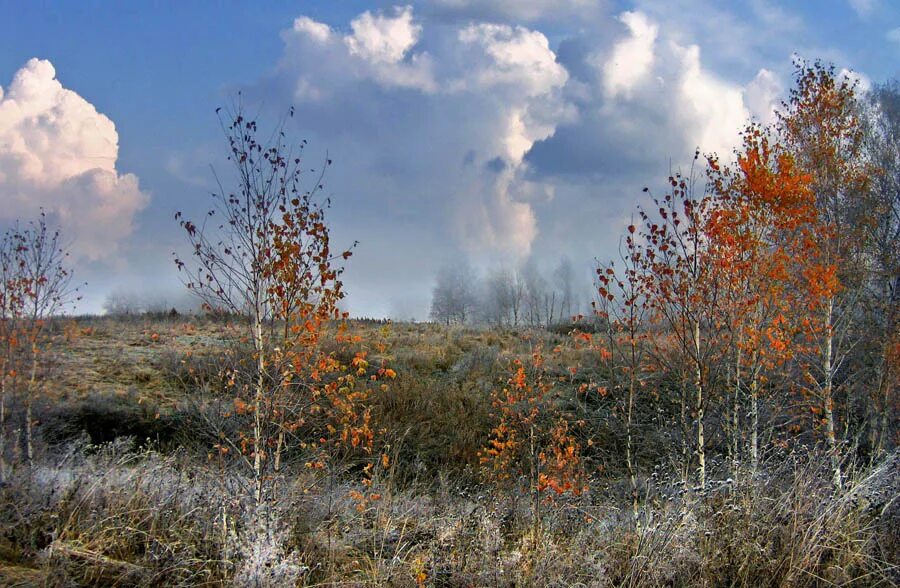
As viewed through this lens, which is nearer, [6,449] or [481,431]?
[6,449]

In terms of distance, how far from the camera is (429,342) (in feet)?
80.2

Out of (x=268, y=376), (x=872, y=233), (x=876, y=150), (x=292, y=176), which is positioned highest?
(x=876, y=150)

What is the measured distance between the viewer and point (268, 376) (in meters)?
6.38

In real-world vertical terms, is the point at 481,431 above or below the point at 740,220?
below

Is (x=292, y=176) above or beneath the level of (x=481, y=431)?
above

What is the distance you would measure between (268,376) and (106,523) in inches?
73.9

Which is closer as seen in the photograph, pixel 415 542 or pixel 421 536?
pixel 415 542

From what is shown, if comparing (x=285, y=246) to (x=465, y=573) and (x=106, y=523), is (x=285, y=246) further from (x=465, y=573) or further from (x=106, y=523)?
(x=465, y=573)

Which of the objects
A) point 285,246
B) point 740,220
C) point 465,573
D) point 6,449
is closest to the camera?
point 465,573

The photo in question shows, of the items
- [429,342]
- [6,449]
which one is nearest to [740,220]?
[6,449]

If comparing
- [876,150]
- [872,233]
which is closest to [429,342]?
[872,233]

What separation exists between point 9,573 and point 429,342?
66.6ft

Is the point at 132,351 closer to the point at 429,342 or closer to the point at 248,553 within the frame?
the point at 429,342

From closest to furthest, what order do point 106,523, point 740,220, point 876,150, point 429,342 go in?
point 106,523 < point 740,220 < point 876,150 < point 429,342
